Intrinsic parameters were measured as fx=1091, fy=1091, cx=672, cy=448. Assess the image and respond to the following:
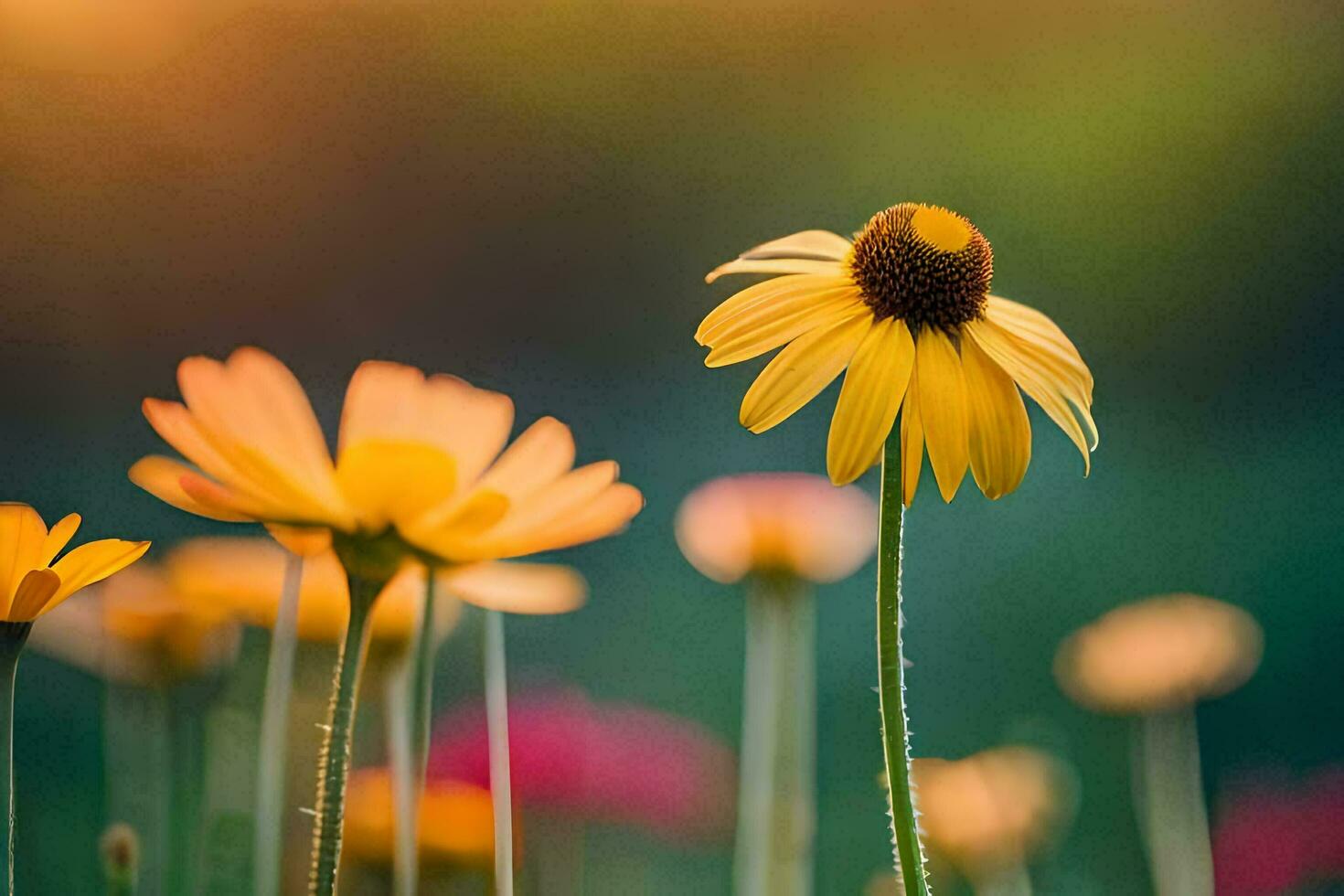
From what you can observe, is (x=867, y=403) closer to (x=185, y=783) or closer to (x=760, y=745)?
(x=760, y=745)

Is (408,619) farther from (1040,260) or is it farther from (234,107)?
(1040,260)

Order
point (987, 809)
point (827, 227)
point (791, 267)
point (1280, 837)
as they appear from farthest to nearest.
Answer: point (827, 227)
point (1280, 837)
point (987, 809)
point (791, 267)

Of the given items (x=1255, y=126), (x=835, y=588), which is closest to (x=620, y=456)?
(x=835, y=588)

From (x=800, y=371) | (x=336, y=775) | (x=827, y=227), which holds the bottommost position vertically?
(x=336, y=775)

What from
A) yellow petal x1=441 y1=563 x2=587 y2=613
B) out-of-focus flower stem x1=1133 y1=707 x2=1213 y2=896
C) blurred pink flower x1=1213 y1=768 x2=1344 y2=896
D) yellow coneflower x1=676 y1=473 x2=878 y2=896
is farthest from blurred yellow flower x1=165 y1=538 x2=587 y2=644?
blurred pink flower x1=1213 y1=768 x2=1344 y2=896

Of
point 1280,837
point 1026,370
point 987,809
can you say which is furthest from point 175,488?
point 1280,837

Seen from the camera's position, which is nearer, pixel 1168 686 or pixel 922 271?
pixel 922 271

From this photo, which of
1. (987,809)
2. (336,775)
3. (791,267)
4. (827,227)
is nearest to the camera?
(336,775)

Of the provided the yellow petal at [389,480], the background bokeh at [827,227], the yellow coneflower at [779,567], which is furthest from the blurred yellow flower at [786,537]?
the yellow petal at [389,480]

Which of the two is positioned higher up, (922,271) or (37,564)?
(922,271)
